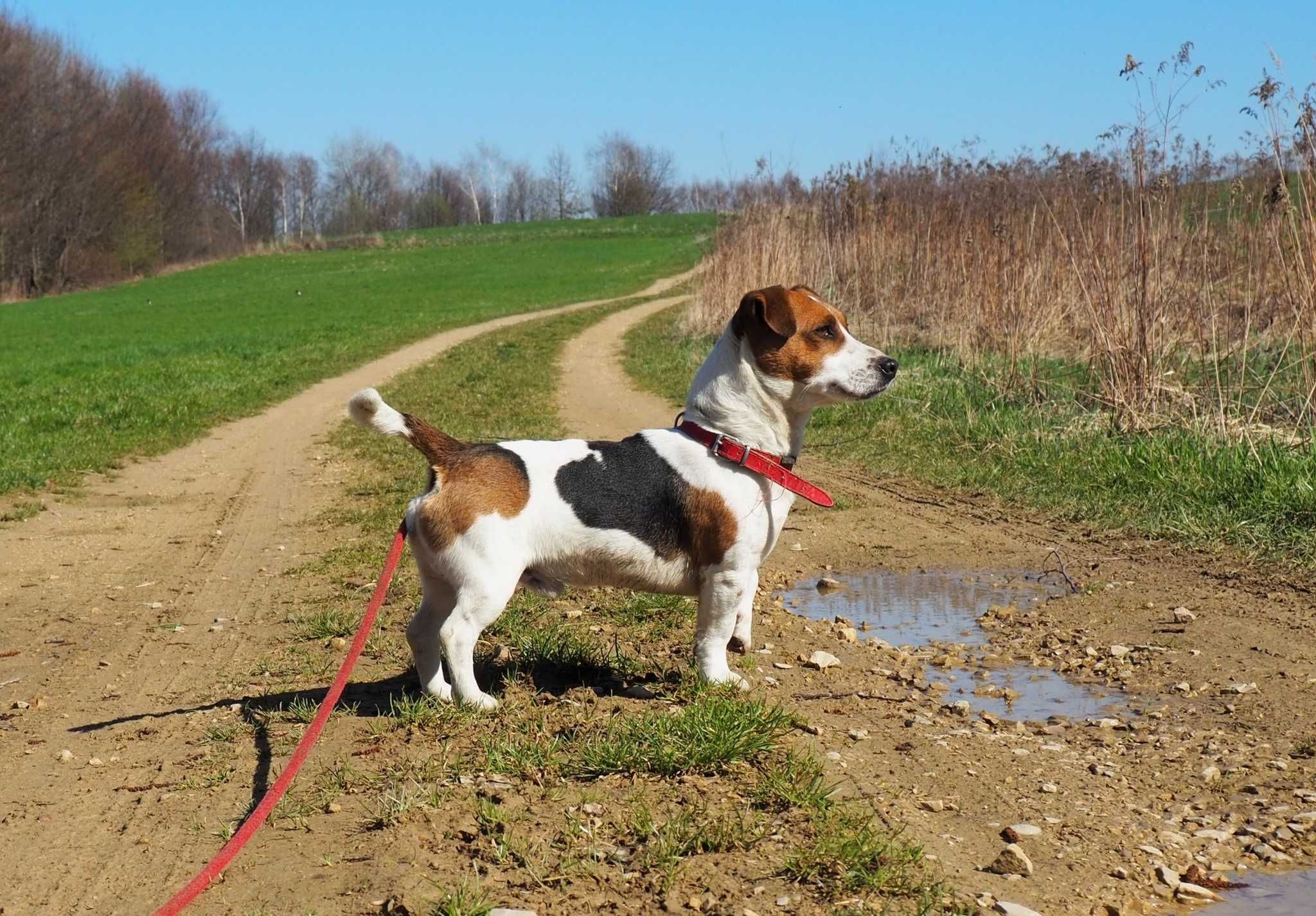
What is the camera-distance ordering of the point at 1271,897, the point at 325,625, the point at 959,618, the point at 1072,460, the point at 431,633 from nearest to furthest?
the point at 1271,897
the point at 431,633
the point at 325,625
the point at 959,618
the point at 1072,460

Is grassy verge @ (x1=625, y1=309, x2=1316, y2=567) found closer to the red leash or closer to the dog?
the dog

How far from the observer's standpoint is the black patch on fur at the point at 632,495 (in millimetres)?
4359

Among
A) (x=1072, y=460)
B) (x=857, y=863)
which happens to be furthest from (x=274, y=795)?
(x=1072, y=460)

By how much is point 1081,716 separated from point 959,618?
1389 mm

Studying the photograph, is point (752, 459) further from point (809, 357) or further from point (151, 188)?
point (151, 188)

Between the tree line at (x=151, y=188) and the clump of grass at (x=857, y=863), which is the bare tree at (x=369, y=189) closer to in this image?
the tree line at (x=151, y=188)

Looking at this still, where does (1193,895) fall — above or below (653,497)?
below

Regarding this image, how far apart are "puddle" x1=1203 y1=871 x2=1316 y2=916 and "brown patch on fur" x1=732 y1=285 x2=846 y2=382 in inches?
87.5

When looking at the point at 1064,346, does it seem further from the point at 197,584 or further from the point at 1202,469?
the point at 197,584

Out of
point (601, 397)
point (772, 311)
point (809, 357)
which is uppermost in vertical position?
point (772, 311)

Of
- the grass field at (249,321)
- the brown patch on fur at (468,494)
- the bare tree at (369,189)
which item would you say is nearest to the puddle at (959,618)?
the brown patch on fur at (468,494)

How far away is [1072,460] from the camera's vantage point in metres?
8.91

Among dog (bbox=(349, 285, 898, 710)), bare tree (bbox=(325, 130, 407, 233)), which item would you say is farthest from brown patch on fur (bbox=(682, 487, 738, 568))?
bare tree (bbox=(325, 130, 407, 233))

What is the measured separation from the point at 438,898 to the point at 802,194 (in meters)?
16.2
